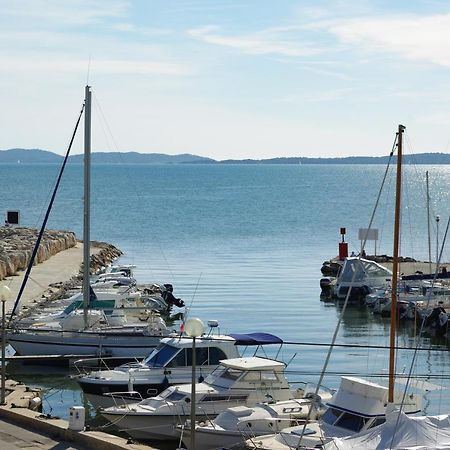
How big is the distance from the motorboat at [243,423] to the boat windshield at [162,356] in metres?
4.21

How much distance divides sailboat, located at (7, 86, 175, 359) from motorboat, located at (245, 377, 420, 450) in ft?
40.5

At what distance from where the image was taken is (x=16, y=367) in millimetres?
34125

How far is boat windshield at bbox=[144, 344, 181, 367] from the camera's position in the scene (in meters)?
28.4

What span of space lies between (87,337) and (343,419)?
1444 cm

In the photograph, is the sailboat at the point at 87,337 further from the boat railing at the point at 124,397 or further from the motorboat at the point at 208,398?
the motorboat at the point at 208,398

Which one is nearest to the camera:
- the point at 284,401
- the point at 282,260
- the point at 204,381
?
the point at 284,401

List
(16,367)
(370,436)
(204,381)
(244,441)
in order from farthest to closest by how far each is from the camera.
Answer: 1. (16,367)
2. (204,381)
3. (244,441)
4. (370,436)

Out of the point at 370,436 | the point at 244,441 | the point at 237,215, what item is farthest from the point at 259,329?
the point at 237,215

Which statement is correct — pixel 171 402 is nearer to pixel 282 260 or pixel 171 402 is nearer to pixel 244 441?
pixel 244 441

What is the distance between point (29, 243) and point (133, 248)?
63.1 ft

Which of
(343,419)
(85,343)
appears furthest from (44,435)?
(85,343)

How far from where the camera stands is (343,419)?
2212cm

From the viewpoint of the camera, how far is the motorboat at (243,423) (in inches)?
902

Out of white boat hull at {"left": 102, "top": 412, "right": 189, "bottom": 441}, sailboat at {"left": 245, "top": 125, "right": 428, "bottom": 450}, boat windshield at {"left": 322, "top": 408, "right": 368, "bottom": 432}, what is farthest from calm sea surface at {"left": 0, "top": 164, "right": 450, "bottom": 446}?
boat windshield at {"left": 322, "top": 408, "right": 368, "bottom": 432}
